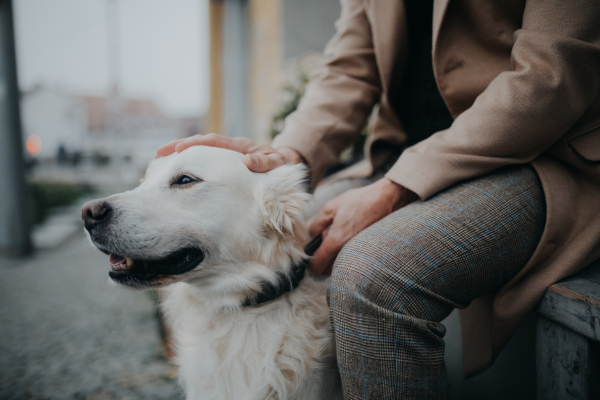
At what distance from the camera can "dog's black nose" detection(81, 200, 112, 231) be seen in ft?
3.32

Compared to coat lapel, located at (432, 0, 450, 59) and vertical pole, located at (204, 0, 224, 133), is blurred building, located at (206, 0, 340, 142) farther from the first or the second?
coat lapel, located at (432, 0, 450, 59)

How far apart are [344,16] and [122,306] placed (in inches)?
101

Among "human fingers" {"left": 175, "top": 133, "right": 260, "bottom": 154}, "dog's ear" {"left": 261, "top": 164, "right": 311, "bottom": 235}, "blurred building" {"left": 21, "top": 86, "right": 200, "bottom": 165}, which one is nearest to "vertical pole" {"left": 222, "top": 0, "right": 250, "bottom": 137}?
"blurred building" {"left": 21, "top": 86, "right": 200, "bottom": 165}

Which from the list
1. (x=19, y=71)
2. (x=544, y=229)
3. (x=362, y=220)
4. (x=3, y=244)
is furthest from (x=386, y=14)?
(x=3, y=244)

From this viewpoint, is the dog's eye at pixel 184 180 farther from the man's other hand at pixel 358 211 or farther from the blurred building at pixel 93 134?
the blurred building at pixel 93 134

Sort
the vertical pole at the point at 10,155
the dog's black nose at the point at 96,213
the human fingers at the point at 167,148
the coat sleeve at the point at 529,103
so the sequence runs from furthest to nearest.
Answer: the vertical pole at the point at 10,155, the human fingers at the point at 167,148, the dog's black nose at the point at 96,213, the coat sleeve at the point at 529,103

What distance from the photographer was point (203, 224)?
1.10 meters

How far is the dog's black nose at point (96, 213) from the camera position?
3.32ft

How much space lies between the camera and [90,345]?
2.10 m

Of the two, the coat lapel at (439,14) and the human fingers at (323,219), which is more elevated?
the coat lapel at (439,14)

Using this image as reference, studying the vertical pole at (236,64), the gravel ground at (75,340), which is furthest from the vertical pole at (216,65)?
the gravel ground at (75,340)

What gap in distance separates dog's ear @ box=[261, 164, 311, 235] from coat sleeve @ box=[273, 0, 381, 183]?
0.83 ft

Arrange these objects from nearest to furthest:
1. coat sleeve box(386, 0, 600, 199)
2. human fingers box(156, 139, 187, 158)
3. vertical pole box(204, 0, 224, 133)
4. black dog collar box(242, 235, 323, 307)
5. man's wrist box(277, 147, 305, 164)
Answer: coat sleeve box(386, 0, 600, 199) < black dog collar box(242, 235, 323, 307) < human fingers box(156, 139, 187, 158) < man's wrist box(277, 147, 305, 164) < vertical pole box(204, 0, 224, 133)

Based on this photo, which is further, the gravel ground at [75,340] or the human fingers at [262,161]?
the gravel ground at [75,340]
